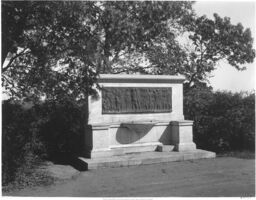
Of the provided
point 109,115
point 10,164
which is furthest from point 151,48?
point 10,164

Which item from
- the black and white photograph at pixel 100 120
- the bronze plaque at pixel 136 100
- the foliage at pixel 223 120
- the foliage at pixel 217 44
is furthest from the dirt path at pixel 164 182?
the foliage at pixel 217 44

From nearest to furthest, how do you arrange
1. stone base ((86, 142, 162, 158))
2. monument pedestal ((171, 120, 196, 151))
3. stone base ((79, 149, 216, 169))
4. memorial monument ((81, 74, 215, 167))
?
stone base ((79, 149, 216, 169)), stone base ((86, 142, 162, 158)), memorial monument ((81, 74, 215, 167)), monument pedestal ((171, 120, 196, 151))

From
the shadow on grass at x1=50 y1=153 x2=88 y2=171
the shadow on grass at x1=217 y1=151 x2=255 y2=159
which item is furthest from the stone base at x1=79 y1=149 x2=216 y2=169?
the shadow on grass at x1=217 y1=151 x2=255 y2=159

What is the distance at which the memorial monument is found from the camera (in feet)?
37.3

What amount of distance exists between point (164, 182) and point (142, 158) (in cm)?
231

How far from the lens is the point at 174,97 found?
13.1 metres

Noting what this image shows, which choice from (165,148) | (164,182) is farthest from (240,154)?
(164,182)

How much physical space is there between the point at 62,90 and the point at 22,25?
188cm

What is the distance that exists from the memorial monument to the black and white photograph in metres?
0.03

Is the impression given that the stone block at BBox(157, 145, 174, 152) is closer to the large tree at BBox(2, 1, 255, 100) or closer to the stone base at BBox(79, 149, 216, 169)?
the stone base at BBox(79, 149, 216, 169)

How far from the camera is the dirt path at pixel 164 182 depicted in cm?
782

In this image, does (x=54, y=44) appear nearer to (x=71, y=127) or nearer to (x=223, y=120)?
(x=71, y=127)

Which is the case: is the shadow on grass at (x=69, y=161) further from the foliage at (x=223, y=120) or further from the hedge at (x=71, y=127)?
the foliage at (x=223, y=120)

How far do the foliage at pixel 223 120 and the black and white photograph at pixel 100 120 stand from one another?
4cm
